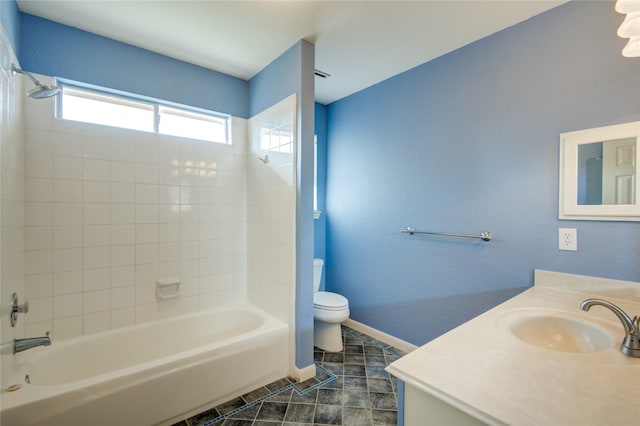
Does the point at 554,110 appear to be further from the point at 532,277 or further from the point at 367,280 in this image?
the point at 367,280

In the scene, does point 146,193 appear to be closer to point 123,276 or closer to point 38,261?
point 123,276

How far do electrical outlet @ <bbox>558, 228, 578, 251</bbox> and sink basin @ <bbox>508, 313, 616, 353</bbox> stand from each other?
526 millimetres

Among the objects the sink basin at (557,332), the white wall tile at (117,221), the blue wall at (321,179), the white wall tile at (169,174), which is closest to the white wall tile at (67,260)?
the white wall tile at (117,221)

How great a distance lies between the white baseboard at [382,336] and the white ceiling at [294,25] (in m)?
2.41

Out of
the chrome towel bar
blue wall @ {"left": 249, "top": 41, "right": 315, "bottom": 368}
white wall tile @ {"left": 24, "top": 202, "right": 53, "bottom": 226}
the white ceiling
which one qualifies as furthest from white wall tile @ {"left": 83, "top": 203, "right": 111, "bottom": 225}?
the chrome towel bar

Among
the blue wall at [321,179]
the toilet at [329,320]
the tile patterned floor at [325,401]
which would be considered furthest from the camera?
the blue wall at [321,179]

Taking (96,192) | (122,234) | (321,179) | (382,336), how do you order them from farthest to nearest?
(321,179), (382,336), (122,234), (96,192)

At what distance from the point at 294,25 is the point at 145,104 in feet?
4.49

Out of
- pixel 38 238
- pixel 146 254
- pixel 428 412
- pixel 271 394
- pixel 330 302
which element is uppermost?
pixel 38 238

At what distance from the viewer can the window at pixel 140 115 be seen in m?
2.06

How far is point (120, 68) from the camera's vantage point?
2146mm

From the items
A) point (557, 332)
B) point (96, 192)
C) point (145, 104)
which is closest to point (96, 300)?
point (96, 192)

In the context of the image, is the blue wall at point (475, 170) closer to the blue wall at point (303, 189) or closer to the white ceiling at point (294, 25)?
the white ceiling at point (294, 25)

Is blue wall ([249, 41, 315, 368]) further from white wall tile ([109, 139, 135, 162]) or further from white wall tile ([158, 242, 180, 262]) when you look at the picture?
white wall tile ([109, 139, 135, 162])
